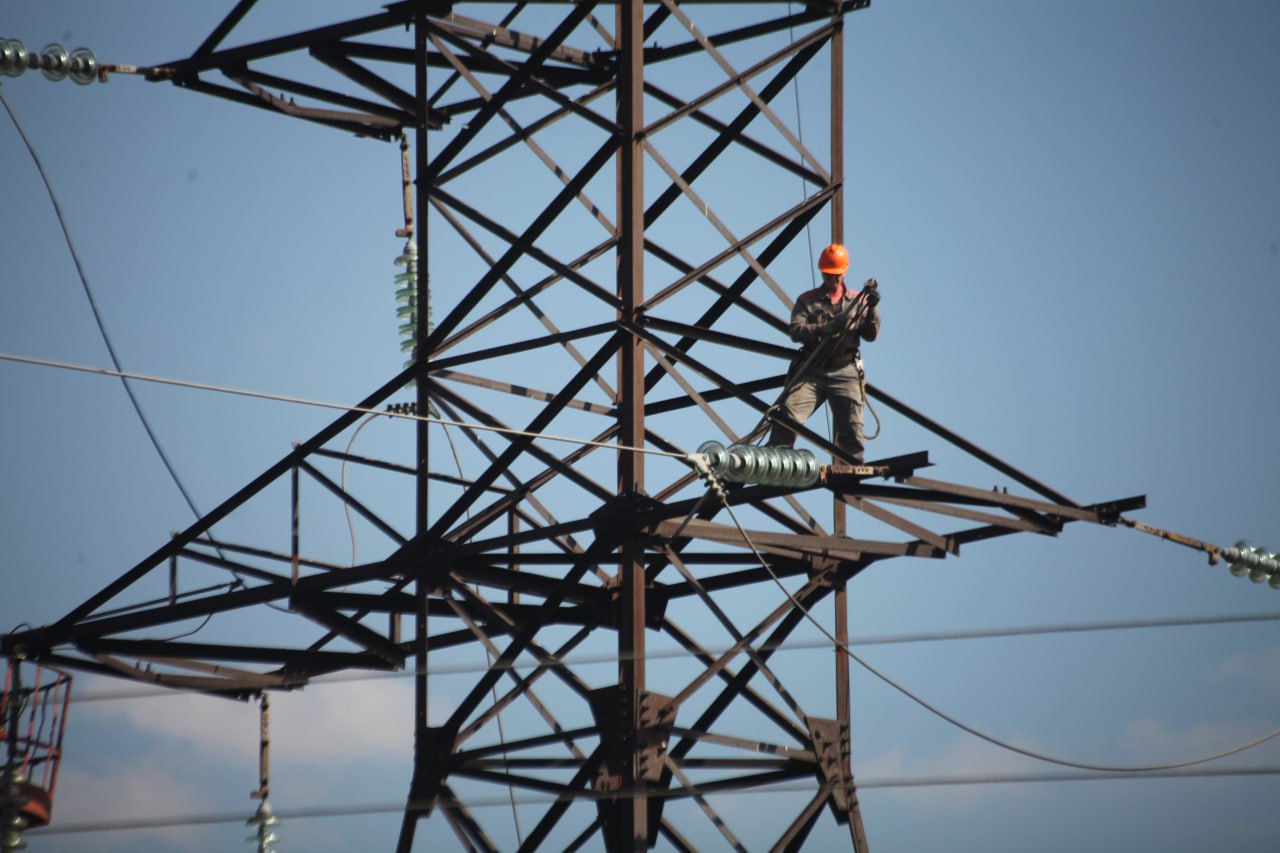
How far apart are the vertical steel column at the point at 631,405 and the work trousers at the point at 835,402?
5.07 feet

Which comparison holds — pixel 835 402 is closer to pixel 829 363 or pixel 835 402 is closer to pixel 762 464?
pixel 829 363

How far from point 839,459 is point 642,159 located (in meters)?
3.57

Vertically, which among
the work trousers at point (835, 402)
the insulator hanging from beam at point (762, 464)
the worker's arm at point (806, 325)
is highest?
the worker's arm at point (806, 325)

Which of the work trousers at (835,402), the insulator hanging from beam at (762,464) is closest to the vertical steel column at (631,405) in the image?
the insulator hanging from beam at (762,464)

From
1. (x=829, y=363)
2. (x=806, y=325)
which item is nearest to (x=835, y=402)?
(x=829, y=363)

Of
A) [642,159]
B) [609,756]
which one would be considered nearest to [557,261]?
[642,159]

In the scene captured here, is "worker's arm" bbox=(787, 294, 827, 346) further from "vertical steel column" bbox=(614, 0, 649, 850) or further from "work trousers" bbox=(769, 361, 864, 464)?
"vertical steel column" bbox=(614, 0, 649, 850)

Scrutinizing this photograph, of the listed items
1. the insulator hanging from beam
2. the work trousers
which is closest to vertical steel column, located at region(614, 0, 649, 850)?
the insulator hanging from beam

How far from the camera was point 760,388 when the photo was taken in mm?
23906

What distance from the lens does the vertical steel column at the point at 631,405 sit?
21922mm

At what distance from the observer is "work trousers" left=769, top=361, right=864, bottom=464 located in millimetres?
22750

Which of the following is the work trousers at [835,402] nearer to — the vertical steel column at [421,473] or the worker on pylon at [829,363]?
the worker on pylon at [829,363]

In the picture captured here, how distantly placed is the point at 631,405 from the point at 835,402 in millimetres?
2141

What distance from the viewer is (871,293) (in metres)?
21.6
